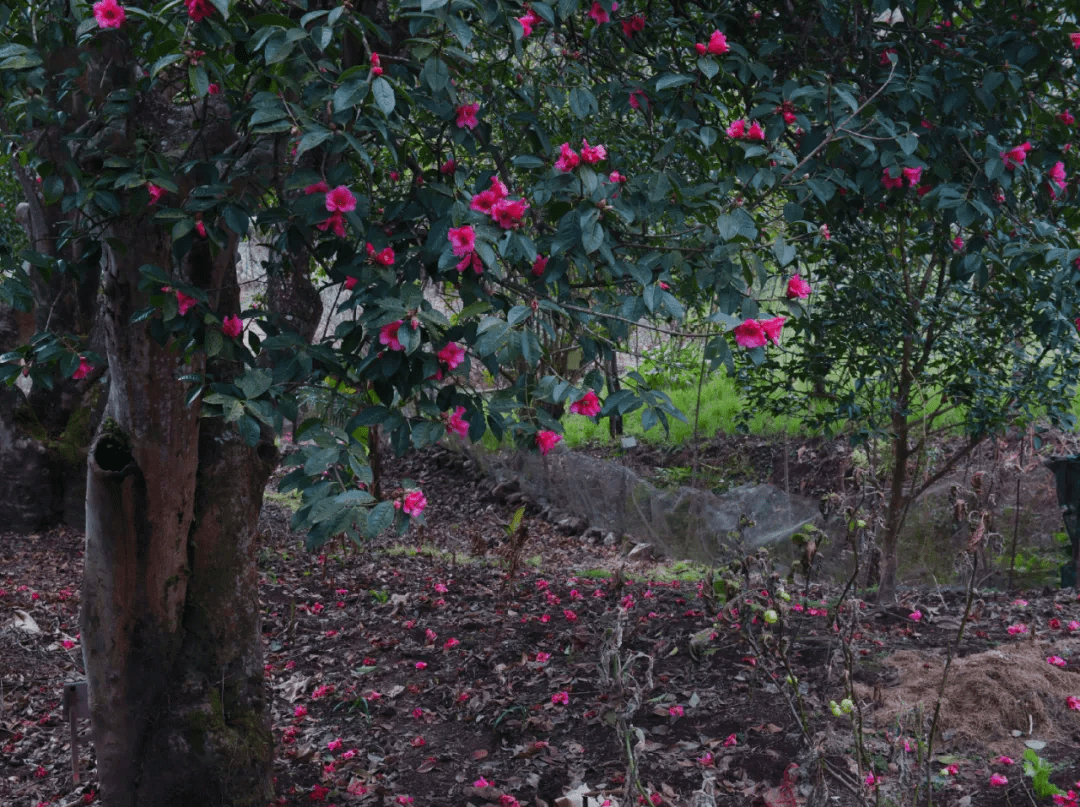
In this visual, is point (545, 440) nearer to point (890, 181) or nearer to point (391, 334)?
point (391, 334)

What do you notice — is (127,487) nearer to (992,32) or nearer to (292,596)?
(292,596)

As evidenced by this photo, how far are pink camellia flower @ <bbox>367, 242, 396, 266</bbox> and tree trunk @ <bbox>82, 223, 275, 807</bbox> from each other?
86cm

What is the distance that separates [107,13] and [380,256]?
85 centimetres

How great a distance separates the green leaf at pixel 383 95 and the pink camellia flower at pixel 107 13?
28.8 inches

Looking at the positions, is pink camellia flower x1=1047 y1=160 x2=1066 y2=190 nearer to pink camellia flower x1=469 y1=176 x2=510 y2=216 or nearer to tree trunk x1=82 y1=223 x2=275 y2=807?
pink camellia flower x1=469 y1=176 x2=510 y2=216

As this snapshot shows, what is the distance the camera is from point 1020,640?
142 inches

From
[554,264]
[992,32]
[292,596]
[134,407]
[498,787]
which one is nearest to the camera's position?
[554,264]

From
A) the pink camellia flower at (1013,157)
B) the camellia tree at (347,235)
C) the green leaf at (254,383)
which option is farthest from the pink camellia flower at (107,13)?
the pink camellia flower at (1013,157)

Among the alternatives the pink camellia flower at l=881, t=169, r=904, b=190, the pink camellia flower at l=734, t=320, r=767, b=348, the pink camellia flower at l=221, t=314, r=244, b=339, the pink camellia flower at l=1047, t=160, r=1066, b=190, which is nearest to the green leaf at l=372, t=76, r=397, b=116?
the pink camellia flower at l=221, t=314, r=244, b=339

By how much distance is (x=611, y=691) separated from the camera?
79.3 inches

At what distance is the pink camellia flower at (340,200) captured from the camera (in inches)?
73.3

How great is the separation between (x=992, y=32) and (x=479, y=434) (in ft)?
8.05

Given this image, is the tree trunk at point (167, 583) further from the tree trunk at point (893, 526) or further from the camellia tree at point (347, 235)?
the tree trunk at point (893, 526)

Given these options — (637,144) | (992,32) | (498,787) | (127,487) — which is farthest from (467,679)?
(992,32)
